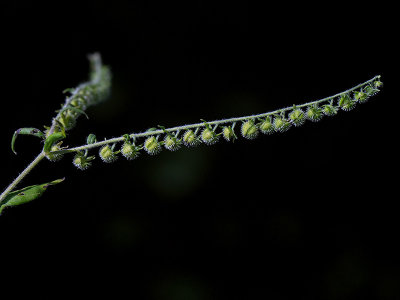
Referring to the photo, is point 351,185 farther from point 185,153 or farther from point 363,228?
point 185,153

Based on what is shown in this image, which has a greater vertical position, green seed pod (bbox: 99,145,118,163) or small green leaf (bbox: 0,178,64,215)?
green seed pod (bbox: 99,145,118,163)

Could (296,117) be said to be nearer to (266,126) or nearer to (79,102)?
(266,126)

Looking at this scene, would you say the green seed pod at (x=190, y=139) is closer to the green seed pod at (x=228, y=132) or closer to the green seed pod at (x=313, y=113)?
the green seed pod at (x=228, y=132)

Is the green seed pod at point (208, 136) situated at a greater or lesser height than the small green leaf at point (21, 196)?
greater

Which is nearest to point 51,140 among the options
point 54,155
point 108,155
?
point 54,155

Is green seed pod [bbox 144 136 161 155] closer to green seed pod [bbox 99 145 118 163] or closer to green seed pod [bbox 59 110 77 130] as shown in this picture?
green seed pod [bbox 99 145 118 163]

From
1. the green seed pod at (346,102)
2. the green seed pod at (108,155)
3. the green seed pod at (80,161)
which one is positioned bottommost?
the green seed pod at (80,161)

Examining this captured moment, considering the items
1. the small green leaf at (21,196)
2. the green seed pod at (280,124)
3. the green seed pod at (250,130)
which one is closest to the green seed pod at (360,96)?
the green seed pod at (280,124)

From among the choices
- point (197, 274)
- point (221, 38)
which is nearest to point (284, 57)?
point (221, 38)

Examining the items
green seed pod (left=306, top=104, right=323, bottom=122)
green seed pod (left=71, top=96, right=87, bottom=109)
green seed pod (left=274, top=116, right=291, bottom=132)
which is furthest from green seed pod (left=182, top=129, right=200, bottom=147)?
green seed pod (left=71, top=96, right=87, bottom=109)

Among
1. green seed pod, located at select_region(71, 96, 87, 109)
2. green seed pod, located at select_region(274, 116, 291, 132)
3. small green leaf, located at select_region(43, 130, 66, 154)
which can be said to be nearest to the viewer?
small green leaf, located at select_region(43, 130, 66, 154)

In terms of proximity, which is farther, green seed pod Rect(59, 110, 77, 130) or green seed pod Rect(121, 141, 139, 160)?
green seed pod Rect(59, 110, 77, 130)
